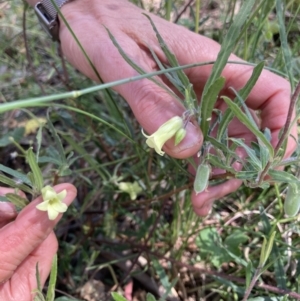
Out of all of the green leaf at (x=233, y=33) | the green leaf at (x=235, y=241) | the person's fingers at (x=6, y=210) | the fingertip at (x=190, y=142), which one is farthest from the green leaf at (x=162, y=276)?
the green leaf at (x=233, y=33)

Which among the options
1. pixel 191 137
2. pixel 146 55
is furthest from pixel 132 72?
pixel 191 137

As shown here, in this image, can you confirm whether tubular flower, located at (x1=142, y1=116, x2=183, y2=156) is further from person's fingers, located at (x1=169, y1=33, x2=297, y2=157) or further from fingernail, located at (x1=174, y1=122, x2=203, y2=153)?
person's fingers, located at (x1=169, y1=33, x2=297, y2=157)

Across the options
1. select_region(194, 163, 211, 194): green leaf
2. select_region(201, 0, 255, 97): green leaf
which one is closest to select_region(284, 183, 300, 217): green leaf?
select_region(194, 163, 211, 194): green leaf

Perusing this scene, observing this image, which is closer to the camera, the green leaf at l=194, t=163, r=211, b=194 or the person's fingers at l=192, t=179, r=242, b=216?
the green leaf at l=194, t=163, r=211, b=194

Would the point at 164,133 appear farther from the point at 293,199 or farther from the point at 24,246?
the point at 24,246

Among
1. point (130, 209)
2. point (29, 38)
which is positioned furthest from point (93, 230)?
point (29, 38)

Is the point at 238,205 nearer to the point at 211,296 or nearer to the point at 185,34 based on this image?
the point at 211,296

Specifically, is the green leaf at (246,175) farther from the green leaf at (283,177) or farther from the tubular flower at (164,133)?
the tubular flower at (164,133)
